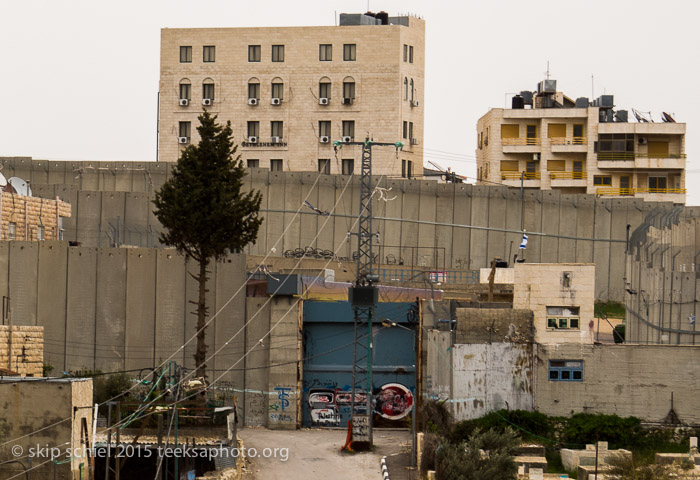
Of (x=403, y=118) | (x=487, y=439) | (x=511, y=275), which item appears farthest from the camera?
(x=403, y=118)

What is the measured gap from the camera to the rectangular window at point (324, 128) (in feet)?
258

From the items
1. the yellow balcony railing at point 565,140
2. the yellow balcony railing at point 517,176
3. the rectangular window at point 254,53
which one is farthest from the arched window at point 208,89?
the yellow balcony railing at point 565,140

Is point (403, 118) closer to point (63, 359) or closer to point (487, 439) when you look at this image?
point (63, 359)

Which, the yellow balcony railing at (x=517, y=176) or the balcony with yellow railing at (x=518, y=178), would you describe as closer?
the balcony with yellow railing at (x=518, y=178)

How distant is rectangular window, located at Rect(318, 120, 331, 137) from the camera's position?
258 ft

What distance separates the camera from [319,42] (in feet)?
258

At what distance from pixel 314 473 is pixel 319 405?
897 cm

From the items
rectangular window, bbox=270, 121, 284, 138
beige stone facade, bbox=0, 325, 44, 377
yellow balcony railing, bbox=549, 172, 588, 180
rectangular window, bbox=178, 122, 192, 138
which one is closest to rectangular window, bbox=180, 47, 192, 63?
rectangular window, bbox=178, 122, 192, 138

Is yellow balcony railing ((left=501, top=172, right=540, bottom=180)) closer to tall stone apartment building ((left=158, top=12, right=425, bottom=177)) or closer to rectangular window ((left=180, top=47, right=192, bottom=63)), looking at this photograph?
tall stone apartment building ((left=158, top=12, right=425, bottom=177))

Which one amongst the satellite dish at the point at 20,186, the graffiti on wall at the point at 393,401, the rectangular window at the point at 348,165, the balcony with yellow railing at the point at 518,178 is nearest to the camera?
the graffiti on wall at the point at 393,401

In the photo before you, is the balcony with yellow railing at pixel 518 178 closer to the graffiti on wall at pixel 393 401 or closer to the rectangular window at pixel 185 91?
the rectangular window at pixel 185 91

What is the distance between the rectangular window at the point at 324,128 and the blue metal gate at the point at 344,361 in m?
28.3

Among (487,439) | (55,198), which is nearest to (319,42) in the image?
(55,198)

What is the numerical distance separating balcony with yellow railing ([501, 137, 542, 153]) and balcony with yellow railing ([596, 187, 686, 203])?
5096 millimetres
